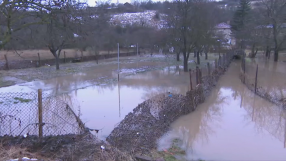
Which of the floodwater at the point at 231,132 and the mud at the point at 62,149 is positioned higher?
the mud at the point at 62,149

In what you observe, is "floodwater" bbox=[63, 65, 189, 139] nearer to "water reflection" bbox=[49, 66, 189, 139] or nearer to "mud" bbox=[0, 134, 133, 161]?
"water reflection" bbox=[49, 66, 189, 139]

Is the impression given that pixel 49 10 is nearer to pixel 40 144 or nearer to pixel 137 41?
pixel 40 144

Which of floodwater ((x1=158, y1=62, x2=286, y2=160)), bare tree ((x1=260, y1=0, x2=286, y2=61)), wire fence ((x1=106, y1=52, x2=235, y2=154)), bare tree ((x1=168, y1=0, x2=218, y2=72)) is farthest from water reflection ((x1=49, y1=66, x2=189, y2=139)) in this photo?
bare tree ((x1=260, y1=0, x2=286, y2=61))

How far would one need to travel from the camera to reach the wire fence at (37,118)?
6.59 meters

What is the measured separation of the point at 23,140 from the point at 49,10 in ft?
13.3

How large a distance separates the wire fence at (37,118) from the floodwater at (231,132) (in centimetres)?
279

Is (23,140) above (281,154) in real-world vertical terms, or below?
above

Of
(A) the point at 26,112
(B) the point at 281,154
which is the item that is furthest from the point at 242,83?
(A) the point at 26,112

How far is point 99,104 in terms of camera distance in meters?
12.4

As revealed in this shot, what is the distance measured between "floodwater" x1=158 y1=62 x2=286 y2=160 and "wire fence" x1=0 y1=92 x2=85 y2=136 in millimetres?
2794

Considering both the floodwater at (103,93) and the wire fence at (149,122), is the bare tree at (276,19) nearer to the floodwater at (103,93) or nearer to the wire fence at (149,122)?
the floodwater at (103,93)

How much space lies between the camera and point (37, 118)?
785 centimetres

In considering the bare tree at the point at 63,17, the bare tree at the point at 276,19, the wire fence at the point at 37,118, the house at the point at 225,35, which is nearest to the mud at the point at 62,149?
the wire fence at the point at 37,118

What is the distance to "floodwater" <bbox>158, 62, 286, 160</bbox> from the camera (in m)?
7.34
